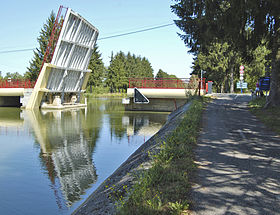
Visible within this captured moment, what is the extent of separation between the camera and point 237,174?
5504 mm

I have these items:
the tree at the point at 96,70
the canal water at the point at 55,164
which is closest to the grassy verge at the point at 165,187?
the canal water at the point at 55,164

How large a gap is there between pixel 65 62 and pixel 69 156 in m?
22.5

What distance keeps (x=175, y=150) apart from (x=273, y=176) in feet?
7.08

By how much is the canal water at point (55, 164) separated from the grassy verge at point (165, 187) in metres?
2.94

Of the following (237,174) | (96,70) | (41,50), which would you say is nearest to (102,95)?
(96,70)

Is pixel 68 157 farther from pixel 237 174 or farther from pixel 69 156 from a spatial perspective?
pixel 237 174

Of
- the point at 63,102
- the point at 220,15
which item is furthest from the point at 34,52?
the point at 220,15

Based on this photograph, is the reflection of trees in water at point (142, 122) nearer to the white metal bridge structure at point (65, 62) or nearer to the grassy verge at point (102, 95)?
the white metal bridge structure at point (65, 62)

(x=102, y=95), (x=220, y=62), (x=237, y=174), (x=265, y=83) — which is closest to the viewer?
(x=237, y=174)

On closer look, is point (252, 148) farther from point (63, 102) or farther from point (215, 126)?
point (63, 102)

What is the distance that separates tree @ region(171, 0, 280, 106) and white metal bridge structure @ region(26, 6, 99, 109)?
16.8 metres

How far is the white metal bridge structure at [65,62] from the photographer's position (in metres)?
30.1

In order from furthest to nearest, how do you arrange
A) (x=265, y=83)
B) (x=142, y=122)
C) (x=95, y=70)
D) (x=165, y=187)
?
(x=95, y=70) → (x=142, y=122) → (x=265, y=83) → (x=165, y=187)

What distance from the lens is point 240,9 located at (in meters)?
12.6
